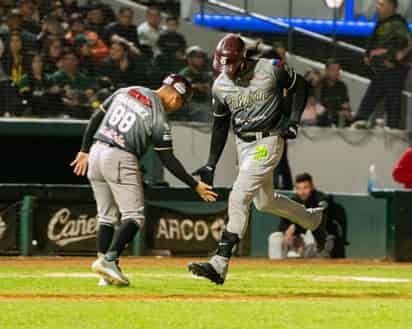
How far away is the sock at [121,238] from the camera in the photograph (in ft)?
29.9

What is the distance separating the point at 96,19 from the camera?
17578 millimetres

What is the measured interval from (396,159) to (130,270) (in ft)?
20.7

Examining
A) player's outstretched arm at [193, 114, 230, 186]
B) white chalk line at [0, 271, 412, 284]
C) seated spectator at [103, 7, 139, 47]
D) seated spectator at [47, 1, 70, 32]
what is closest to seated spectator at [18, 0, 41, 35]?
seated spectator at [47, 1, 70, 32]

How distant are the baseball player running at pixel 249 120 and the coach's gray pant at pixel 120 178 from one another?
69 centimetres

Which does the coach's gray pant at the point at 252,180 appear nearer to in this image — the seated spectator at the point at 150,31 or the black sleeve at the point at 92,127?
the black sleeve at the point at 92,127

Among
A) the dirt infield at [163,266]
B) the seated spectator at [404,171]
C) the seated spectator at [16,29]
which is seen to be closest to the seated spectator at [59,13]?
the seated spectator at [16,29]

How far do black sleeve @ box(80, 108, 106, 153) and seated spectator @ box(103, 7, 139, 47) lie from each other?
315 inches

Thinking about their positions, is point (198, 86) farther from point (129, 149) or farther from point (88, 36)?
point (129, 149)

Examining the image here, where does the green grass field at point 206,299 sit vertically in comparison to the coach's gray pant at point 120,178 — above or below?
below

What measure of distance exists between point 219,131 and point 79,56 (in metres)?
7.23

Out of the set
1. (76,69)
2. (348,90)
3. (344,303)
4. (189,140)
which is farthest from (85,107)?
(344,303)

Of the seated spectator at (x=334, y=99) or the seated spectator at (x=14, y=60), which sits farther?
the seated spectator at (x=334, y=99)

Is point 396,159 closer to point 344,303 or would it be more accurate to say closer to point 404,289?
point 404,289

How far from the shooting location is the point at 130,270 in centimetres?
1242
